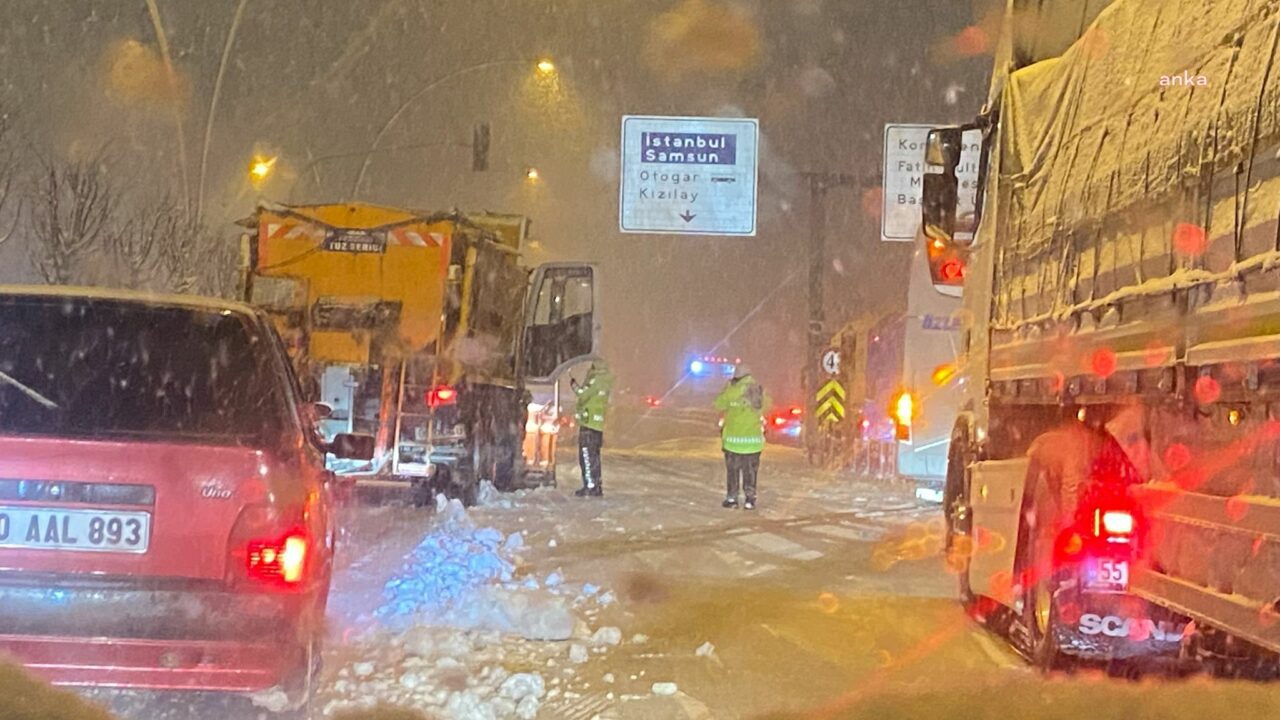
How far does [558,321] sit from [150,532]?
42.5ft

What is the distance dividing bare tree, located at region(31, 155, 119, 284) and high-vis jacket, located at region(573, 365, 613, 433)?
13.4 meters

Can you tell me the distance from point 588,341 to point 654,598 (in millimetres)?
8736

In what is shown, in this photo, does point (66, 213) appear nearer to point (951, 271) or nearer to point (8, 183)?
point (8, 183)

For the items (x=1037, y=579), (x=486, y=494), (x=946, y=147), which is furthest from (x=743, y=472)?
(x=1037, y=579)

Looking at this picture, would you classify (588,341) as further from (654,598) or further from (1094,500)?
(1094,500)

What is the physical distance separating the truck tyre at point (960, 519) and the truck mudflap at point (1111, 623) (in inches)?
65.9

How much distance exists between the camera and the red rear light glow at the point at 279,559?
464cm

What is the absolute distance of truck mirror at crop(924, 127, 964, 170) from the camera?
29.9 feet

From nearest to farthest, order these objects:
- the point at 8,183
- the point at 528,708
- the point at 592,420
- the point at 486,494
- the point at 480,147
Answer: the point at 528,708 < the point at 486,494 < the point at 592,420 < the point at 480,147 < the point at 8,183

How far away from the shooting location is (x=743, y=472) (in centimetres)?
1617

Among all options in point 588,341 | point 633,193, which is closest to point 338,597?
point 588,341

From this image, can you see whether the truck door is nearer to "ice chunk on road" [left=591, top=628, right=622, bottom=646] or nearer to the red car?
"ice chunk on road" [left=591, top=628, right=622, bottom=646]

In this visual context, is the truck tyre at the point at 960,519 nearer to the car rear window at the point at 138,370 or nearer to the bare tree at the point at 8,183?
the car rear window at the point at 138,370

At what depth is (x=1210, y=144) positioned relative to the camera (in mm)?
4906
